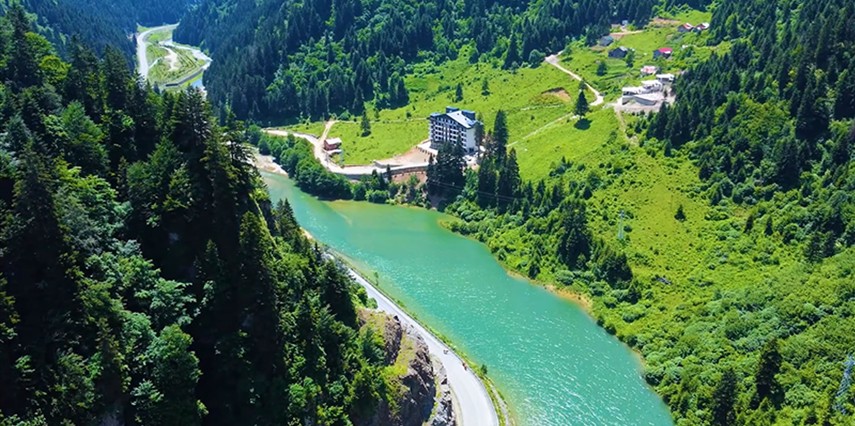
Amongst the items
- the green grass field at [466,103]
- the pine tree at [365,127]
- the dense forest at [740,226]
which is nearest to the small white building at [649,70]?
the green grass field at [466,103]

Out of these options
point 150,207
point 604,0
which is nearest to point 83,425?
point 150,207

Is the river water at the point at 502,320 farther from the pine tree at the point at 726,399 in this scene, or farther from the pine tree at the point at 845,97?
the pine tree at the point at 845,97

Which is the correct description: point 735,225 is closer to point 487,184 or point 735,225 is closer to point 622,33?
point 487,184

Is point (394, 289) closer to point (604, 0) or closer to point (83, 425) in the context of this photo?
point (83, 425)

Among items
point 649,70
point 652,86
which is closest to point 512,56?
point 649,70

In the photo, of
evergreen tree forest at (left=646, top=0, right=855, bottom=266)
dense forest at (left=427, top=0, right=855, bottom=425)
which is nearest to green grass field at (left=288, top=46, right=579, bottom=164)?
dense forest at (left=427, top=0, right=855, bottom=425)
